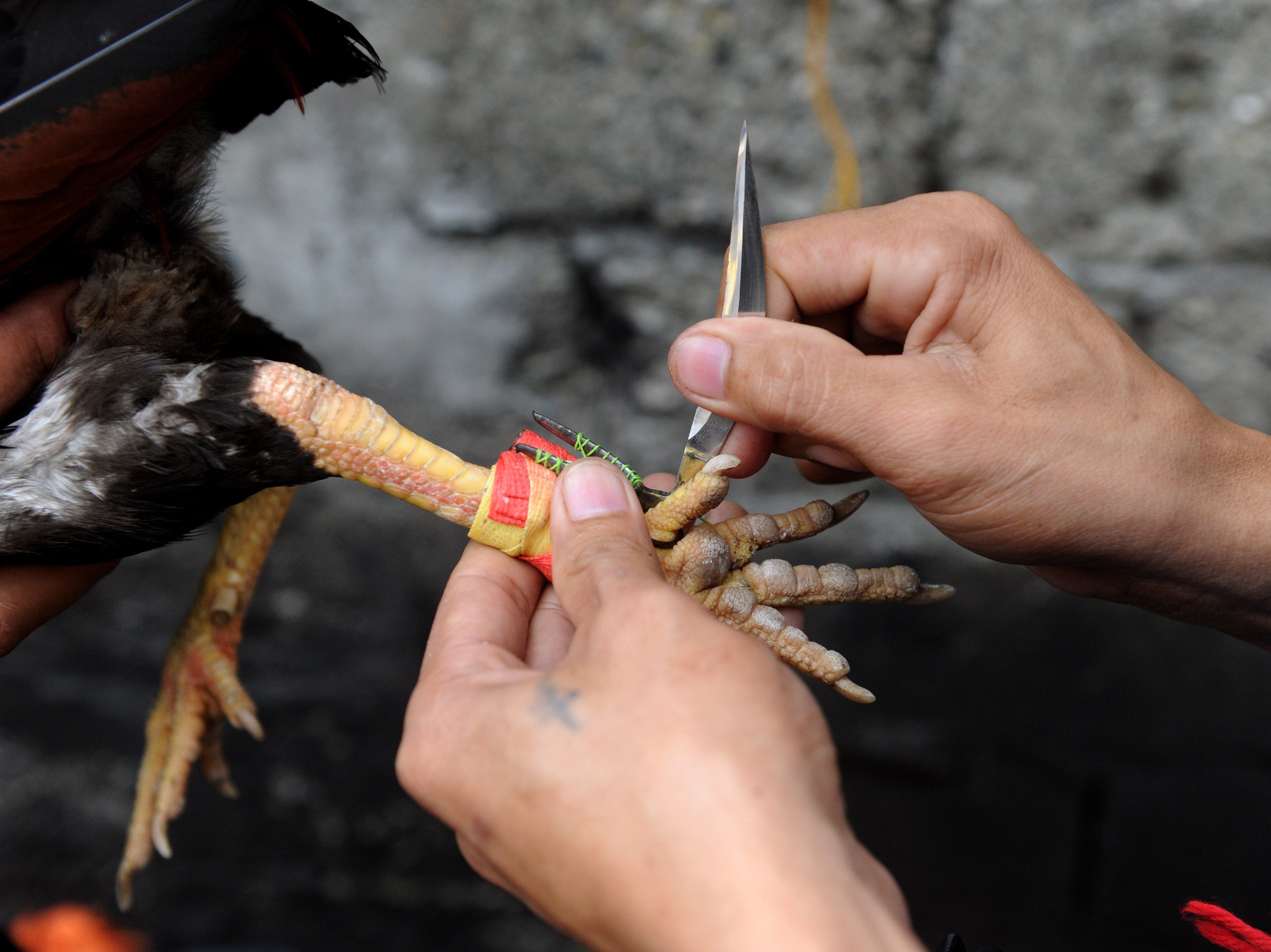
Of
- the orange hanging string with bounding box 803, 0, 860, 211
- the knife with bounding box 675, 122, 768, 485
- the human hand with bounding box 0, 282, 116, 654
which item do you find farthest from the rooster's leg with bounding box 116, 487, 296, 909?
the orange hanging string with bounding box 803, 0, 860, 211

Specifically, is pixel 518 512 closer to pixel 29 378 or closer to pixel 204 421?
pixel 204 421

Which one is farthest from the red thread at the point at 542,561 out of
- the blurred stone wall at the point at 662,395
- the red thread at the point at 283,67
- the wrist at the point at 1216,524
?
the blurred stone wall at the point at 662,395

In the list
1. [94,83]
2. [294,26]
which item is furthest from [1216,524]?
[94,83]

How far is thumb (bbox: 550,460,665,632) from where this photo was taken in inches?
29.1

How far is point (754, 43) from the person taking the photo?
4.98 feet

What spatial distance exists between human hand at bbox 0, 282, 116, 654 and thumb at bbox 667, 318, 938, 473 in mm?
818

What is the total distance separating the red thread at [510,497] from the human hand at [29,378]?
0.61 meters

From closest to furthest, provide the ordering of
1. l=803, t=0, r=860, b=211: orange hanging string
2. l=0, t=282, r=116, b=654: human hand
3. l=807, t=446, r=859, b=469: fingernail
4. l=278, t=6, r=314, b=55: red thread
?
1. l=278, t=6, r=314, b=55: red thread
2. l=0, t=282, r=116, b=654: human hand
3. l=807, t=446, r=859, b=469: fingernail
4. l=803, t=0, r=860, b=211: orange hanging string

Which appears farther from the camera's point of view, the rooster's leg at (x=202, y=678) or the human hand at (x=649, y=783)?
the rooster's leg at (x=202, y=678)

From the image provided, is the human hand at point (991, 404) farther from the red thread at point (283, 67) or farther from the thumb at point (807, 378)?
the red thread at point (283, 67)

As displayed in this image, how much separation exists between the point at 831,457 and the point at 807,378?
1.00 ft

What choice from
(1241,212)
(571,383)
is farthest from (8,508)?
(1241,212)

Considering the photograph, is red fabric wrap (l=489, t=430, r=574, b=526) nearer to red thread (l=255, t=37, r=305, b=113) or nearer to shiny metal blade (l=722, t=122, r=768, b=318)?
shiny metal blade (l=722, t=122, r=768, b=318)

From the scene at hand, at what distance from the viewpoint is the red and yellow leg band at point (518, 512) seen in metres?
0.98
